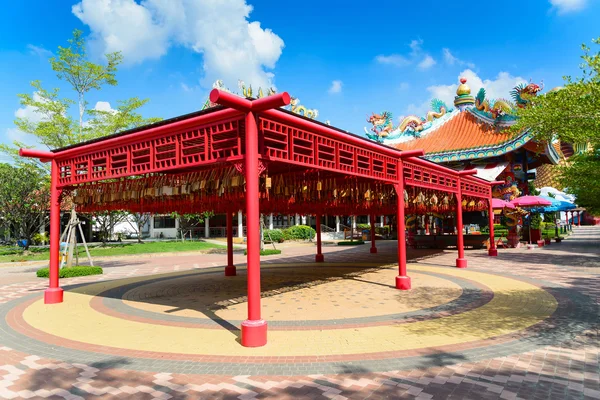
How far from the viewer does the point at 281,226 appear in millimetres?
43000

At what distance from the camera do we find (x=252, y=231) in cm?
563

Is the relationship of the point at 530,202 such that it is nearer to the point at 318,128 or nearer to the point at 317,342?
the point at 318,128

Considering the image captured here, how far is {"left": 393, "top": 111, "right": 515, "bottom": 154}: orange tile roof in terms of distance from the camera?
1041 inches

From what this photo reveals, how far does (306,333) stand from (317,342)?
1.67ft

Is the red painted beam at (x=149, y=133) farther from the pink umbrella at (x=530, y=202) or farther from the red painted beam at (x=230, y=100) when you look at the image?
the pink umbrella at (x=530, y=202)

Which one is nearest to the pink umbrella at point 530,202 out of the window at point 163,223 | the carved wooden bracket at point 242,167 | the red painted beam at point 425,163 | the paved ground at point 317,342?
the red painted beam at point 425,163

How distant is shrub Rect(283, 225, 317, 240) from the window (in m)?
14.9

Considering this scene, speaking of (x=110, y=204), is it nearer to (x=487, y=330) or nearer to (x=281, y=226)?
(x=487, y=330)

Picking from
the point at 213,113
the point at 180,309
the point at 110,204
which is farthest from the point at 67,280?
the point at 213,113

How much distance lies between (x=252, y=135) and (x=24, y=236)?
25.0 m

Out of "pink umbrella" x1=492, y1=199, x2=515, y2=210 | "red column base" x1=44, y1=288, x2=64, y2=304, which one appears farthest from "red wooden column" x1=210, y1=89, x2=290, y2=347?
"pink umbrella" x1=492, y1=199, x2=515, y2=210

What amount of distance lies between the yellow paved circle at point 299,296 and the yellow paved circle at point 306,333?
838 mm

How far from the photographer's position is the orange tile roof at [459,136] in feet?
86.7

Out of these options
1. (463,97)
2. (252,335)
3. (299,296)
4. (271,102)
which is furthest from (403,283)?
(463,97)
